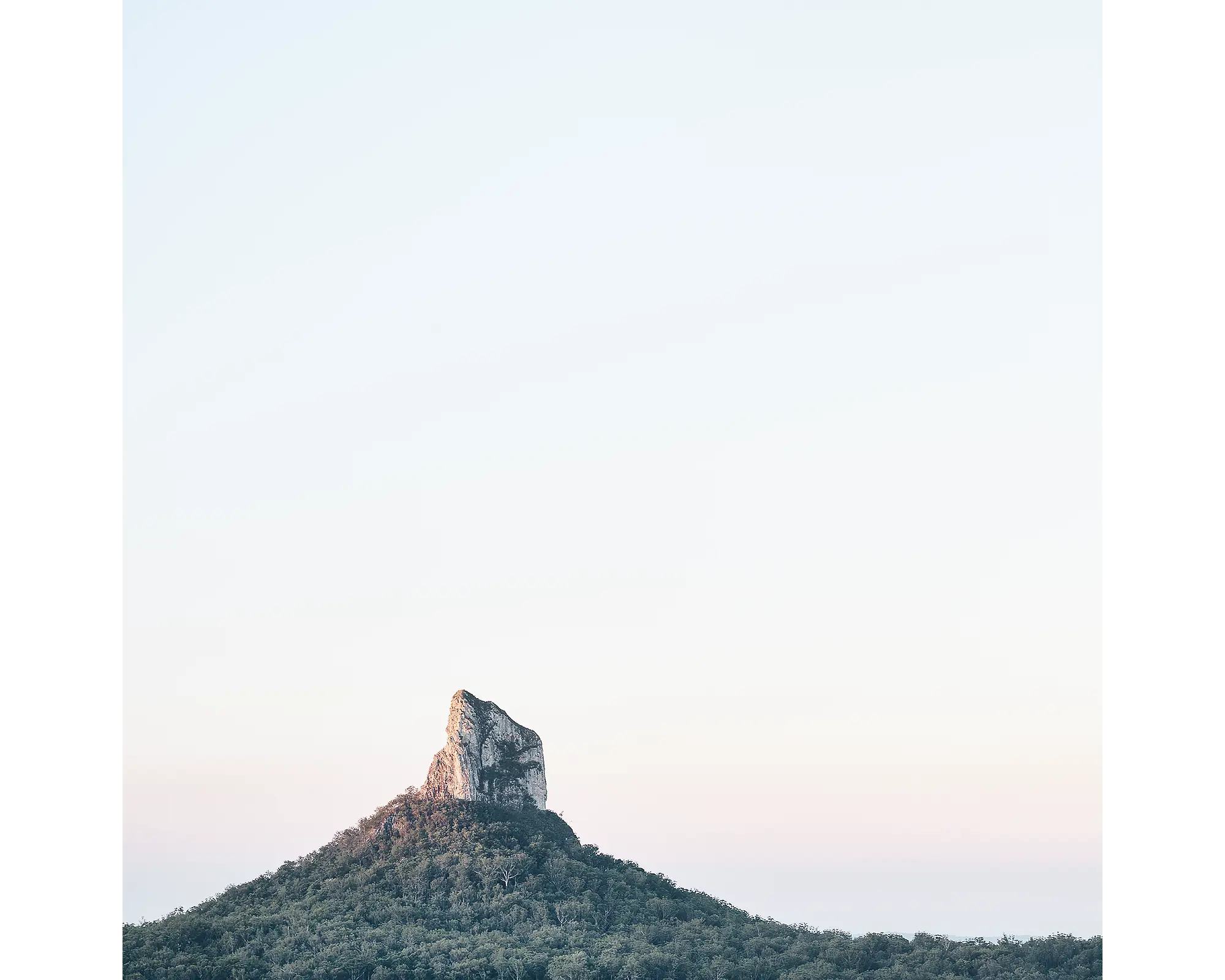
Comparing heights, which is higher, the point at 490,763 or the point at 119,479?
the point at 119,479

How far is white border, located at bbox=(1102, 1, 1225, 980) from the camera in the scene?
3.40m

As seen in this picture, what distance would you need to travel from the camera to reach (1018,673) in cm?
896

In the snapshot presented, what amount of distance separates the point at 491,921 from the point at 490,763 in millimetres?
1402

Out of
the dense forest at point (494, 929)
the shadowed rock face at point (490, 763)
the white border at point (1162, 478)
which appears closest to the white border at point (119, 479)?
the white border at point (1162, 478)

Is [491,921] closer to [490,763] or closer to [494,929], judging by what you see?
[494,929]

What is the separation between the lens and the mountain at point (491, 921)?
817cm

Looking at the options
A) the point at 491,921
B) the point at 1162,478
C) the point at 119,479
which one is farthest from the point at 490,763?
the point at 1162,478

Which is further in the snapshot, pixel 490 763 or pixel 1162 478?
pixel 490 763

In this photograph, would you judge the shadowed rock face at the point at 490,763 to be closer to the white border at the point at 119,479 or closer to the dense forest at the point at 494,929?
A: the dense forest at the point at 494,929

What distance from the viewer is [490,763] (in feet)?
34.4

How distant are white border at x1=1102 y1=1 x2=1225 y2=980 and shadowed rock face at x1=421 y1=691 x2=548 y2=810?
7177mm

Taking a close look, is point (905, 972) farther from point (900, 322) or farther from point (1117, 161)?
point (1117, 161)

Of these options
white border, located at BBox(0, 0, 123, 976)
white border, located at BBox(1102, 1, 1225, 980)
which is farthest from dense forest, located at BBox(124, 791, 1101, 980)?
white border, located at BBox(0, 0, 123, 976)

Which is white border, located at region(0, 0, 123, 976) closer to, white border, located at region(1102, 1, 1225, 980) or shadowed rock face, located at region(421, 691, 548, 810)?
white border, located at region(1102, 1, 1225, 980)
